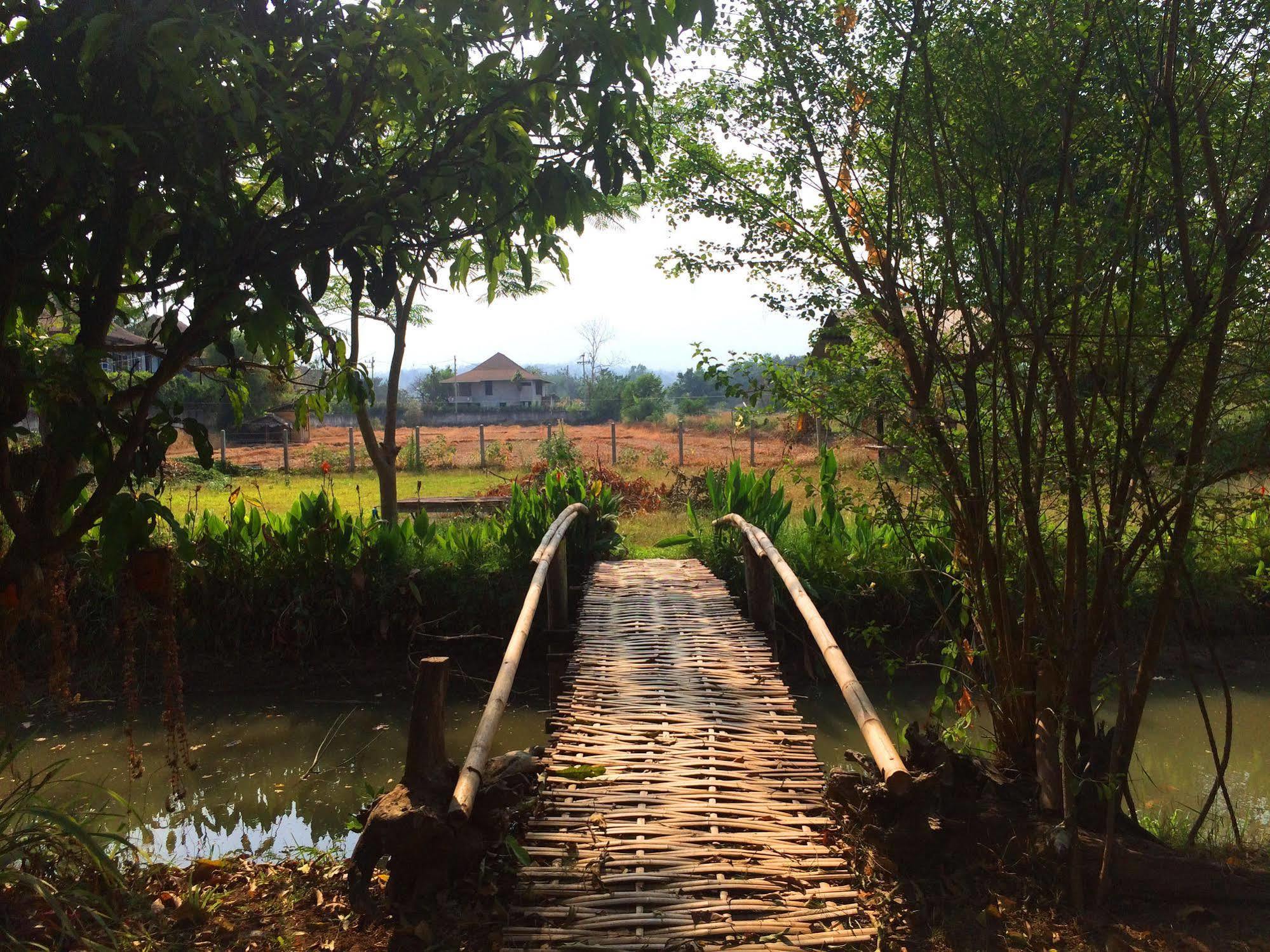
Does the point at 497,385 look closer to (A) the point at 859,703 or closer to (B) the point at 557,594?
(B) the point at 557,594

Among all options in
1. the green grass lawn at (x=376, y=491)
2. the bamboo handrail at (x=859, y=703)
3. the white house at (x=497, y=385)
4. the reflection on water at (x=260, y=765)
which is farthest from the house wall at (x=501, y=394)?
the bamboo handrail at (x=859, y=703)

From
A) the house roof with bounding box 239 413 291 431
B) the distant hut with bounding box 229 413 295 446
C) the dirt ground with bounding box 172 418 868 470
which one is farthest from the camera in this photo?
the distant hut with bounding box 229 413 295 446

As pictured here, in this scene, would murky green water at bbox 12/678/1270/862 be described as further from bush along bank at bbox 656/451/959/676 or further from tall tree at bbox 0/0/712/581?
tall tree at bbox 0/0/712/581

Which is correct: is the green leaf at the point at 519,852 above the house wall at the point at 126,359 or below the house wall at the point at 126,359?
below

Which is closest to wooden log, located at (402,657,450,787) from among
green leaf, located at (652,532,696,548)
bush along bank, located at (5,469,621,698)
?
bush along bank, located at (5,469,621,698)

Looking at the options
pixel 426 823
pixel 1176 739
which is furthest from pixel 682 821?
pixel 1176 739

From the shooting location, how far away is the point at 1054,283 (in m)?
3.08

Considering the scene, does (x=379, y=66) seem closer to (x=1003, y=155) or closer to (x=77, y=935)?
(x=1003, y=155)

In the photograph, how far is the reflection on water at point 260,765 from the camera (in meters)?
4.66

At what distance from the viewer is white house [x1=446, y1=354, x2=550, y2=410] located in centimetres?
4859

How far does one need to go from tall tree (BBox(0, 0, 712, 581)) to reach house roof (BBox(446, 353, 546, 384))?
45556 mm

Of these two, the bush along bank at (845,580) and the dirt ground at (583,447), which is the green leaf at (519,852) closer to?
the bush along bank at (845,580)

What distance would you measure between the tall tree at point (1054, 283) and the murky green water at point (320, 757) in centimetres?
103

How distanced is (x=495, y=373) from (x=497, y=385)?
26.1 inches
